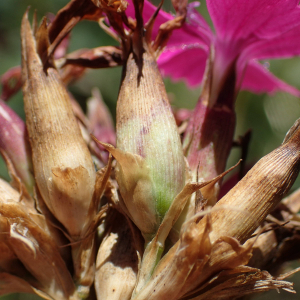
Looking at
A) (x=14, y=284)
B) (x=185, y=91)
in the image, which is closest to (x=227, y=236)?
(x=14, y=284)

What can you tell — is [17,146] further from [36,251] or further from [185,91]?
[185,91]

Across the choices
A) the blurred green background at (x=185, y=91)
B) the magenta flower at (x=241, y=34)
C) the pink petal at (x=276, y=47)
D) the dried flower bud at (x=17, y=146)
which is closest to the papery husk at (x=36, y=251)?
the dried flower bud at (x=17, y=146)

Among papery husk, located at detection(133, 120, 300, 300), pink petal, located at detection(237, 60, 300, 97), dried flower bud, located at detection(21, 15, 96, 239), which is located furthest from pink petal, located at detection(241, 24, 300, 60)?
dried flower bud, located at detection(21, 15, 96, 239)

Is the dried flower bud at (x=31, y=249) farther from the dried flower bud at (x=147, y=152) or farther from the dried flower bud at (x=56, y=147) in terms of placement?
the dried flower bud at (x=147, y=152)

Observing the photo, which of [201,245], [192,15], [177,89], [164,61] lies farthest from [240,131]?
[201,245]

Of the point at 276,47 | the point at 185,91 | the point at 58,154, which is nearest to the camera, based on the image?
the point at 58,154

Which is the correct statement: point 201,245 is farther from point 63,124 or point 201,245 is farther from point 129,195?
point 63,124
